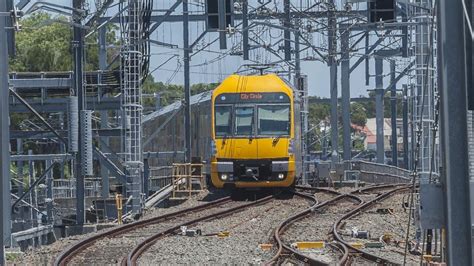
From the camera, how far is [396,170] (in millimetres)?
45062

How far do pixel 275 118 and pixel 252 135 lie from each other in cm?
79

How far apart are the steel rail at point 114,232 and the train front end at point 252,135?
110cm

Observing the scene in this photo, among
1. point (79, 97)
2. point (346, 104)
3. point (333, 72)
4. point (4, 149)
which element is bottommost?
point (4, 149)

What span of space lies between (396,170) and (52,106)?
714 inches

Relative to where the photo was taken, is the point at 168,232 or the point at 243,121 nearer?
the point at 168,232

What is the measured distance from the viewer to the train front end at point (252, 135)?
2775 centimetres

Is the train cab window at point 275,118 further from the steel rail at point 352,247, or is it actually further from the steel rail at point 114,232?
the steel rail at point 352,247

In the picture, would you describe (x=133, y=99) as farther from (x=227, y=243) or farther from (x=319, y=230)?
(x=227, y=243)

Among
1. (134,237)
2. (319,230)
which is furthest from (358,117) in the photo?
(134,237)

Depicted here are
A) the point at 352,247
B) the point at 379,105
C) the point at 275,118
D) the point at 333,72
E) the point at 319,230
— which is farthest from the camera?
the point at 379,105

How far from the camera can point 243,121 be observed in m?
27.9

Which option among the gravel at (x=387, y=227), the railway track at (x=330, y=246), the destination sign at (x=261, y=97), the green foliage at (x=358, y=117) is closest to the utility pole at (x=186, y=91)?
the destination sign at (x=261, y=97)

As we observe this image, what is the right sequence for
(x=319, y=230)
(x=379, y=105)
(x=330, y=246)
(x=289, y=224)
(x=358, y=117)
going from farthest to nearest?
1. (x=358, y=117)
2. (x=379, y=105)
3. (x=289, y=224)
4. (x=319, y=230)
5. (x=330, y=246)

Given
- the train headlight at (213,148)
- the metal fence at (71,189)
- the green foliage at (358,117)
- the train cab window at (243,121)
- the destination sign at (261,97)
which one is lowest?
the metal fence at (71,189)
